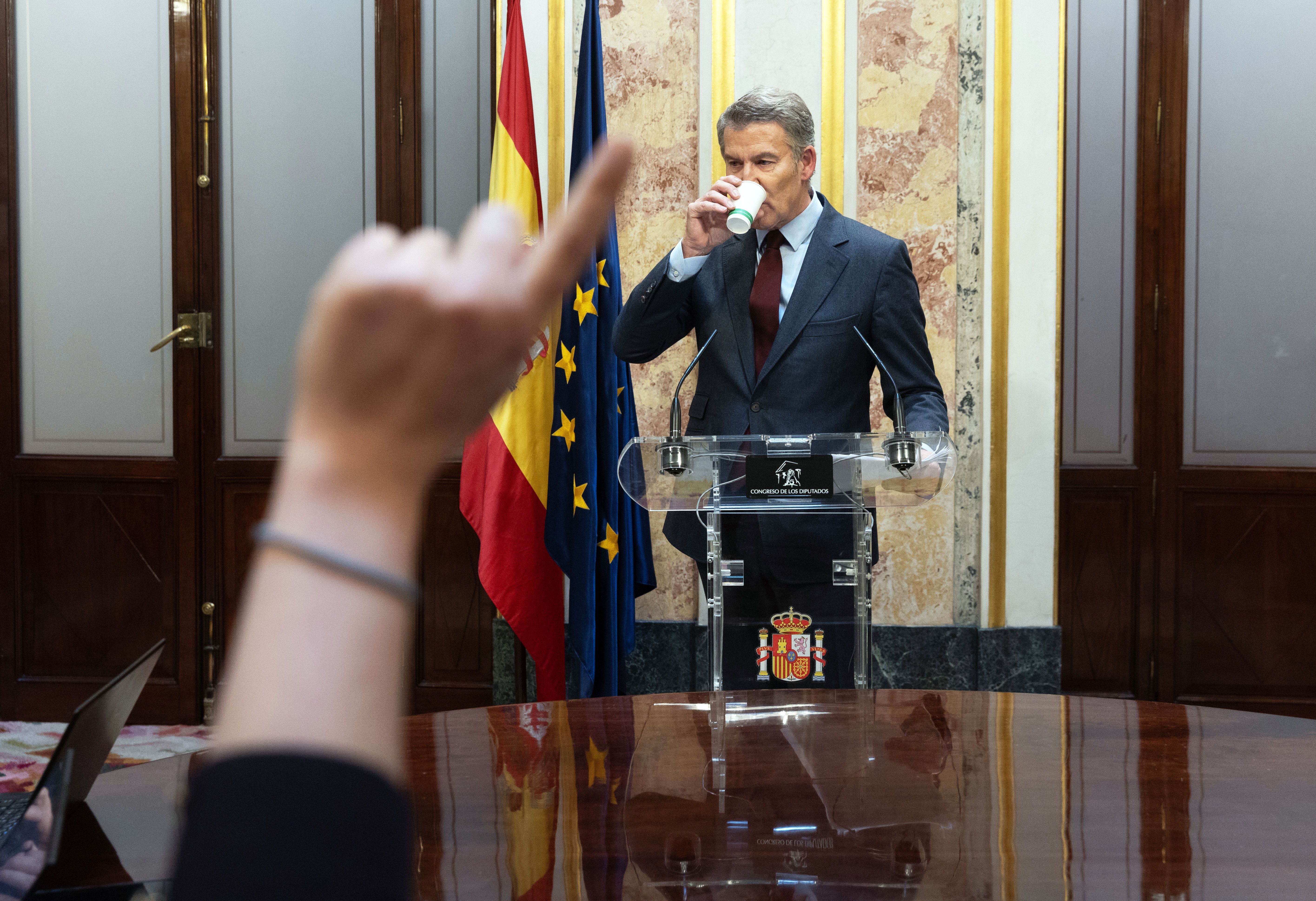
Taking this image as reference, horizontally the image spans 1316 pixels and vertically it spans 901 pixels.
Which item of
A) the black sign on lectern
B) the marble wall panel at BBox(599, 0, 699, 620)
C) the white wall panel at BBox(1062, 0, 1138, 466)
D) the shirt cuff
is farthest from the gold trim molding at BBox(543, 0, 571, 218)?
the black sign on lectern

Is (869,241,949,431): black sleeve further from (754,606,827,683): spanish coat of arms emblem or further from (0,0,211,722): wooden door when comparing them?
(0,0,211,722): wooden door

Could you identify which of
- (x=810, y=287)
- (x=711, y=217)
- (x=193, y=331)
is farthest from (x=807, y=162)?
(x=193, y=331)

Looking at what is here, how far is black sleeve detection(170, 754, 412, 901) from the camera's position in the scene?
28 cm

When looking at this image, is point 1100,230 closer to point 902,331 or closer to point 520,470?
point 902,331

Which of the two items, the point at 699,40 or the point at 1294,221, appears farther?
the point at 1294,221

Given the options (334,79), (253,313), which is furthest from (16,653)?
(334,79)

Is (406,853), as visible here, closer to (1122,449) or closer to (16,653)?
(1122,449)

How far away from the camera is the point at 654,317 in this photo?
2.45 m

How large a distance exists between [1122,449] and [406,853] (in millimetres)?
4067

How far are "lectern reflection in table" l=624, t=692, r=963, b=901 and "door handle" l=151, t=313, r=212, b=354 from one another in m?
3.24

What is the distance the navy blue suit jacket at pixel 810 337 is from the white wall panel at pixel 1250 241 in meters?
2.08

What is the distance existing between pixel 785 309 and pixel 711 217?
1.13 ft

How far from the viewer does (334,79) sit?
13.1 ft

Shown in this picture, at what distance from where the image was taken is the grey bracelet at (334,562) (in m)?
0.30
